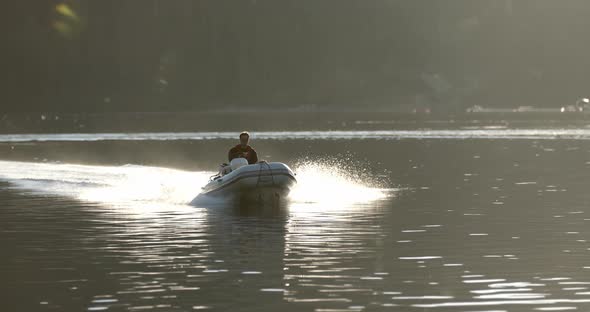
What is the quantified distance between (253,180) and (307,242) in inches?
452

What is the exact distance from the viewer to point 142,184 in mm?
54938

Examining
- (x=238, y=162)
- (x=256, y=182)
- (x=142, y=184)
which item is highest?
(x=142, y=184)

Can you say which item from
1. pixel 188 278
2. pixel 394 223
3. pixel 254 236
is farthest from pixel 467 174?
pixel 188 278

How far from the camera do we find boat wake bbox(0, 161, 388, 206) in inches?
1815

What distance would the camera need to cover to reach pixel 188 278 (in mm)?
25219

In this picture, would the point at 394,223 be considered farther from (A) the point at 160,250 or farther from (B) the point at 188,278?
(B) the point at 188,278

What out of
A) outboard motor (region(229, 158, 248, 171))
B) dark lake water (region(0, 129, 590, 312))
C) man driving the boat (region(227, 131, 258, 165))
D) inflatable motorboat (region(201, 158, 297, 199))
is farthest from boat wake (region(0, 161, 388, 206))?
man driving the boat (region(227, 131, 258, 165))

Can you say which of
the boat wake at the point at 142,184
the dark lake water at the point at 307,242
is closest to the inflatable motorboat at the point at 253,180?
the dark lake water at the point at 307,242

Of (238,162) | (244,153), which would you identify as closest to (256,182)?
(238,162)

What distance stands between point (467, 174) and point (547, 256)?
112ft

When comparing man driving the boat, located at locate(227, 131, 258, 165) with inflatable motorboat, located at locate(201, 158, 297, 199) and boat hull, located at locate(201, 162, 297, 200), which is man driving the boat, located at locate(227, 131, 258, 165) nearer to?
inflatable motorboat, located at locate(201, 158, 297, 199)

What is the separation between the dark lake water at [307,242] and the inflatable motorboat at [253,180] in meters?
0.59

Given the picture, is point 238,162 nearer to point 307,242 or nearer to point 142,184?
point 142,184

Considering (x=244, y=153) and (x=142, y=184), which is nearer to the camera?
(x=244, y=153)
